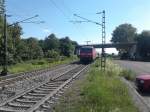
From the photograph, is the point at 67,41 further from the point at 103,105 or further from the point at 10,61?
the point at 103,105

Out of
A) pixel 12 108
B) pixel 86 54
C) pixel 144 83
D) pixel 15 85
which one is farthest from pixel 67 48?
pixel 12 108

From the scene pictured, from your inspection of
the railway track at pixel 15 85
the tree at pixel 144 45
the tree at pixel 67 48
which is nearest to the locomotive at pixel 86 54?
the railway track at pixel 15 85

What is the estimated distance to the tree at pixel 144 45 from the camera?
11747 cm

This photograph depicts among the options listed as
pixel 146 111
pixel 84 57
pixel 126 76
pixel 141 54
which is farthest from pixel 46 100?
pixel 141 54

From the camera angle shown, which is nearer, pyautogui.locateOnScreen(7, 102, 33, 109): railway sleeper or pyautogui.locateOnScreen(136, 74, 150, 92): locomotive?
pyautogui.locateOnScreen(7, 102, 33, 109): railway sleeper

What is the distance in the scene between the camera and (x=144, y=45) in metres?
118

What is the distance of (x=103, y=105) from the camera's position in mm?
12773

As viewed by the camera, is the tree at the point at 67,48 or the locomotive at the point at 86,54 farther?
the tree at the point at 67,48

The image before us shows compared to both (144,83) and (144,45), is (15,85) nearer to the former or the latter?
(144,83)

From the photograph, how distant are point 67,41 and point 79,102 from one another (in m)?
115

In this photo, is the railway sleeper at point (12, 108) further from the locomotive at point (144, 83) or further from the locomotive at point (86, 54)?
the locomotive at point (86, 54)

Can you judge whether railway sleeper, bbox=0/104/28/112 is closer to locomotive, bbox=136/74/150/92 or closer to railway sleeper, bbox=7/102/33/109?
railway sleeper, bbox=7/102/33/109

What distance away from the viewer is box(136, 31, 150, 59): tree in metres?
117

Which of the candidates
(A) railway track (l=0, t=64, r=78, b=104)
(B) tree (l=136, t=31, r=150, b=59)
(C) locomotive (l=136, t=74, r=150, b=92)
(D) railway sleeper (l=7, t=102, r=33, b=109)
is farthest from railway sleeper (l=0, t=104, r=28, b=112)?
(B) tree (l=136, t=31, r=150, b=59)
